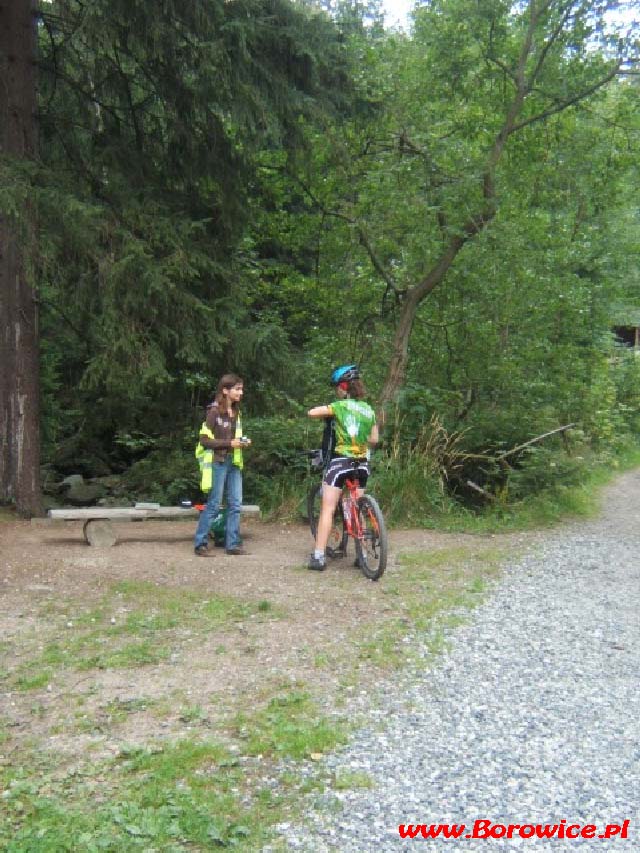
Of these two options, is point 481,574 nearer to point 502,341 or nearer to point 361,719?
point 361,719

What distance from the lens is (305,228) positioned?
11.5 meters

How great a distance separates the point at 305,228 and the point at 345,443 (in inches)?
214

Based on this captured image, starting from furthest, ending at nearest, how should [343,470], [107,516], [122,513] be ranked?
1. [122,513]
2. [107,516]
3. [343,470]

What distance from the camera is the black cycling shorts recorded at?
276 inches

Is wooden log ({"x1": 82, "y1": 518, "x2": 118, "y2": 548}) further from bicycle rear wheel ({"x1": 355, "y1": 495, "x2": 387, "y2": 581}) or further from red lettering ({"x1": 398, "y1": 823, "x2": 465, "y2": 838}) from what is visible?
red lettering ({"x1": 398, "y1": 823, "x2": 465, "y2": 838})

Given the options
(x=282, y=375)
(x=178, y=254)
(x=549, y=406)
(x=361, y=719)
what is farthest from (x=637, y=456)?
(x=361, y=719)

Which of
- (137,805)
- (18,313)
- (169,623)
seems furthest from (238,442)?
(137,805)

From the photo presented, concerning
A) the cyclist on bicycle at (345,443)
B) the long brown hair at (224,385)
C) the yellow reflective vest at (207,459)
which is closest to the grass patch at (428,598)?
the cyclist on bicycle at (345,443)

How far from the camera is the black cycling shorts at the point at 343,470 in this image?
7020 millimetres

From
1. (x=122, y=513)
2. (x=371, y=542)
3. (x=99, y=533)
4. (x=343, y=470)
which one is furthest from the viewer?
(x=122, y=513)

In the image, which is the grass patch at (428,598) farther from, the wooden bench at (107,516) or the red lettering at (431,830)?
the wooden bench at (107,516)

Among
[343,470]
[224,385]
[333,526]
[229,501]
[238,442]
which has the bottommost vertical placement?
[333,526]

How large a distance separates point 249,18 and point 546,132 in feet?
15.8

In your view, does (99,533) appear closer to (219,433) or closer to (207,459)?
(207,459)
